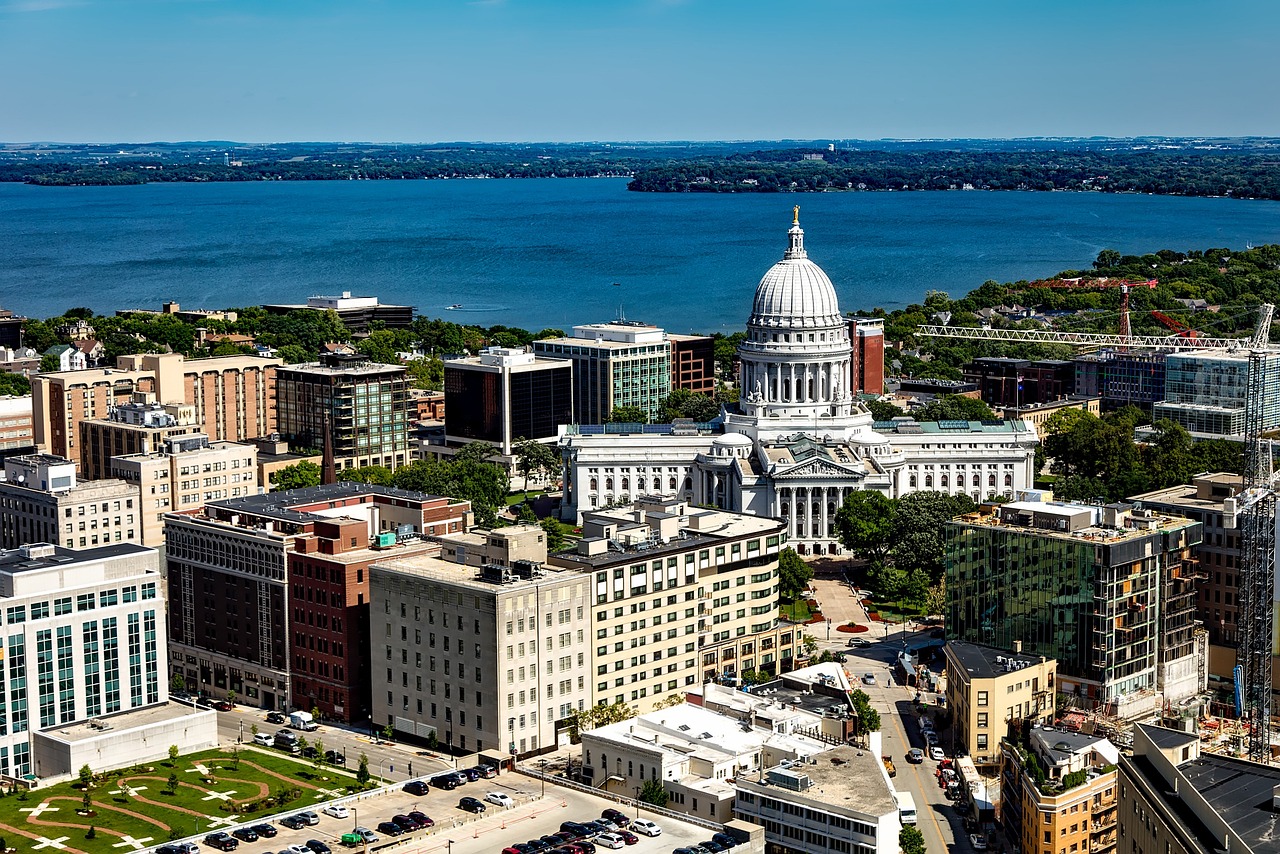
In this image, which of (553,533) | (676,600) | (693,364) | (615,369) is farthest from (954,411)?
(676,600)

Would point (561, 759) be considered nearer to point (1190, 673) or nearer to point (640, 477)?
point (1190, 673)

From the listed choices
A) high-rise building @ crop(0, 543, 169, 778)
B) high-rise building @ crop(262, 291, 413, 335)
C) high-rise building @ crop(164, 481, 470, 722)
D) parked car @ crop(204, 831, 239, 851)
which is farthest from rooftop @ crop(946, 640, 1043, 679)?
high-rise building @ crop(262, 291, 413, 335)

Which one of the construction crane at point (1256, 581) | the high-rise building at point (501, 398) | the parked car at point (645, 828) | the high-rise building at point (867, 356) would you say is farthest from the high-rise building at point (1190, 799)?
the high-rise building at point (867, 356)

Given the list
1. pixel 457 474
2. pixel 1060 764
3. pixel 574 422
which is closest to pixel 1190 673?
pixel 1060 764

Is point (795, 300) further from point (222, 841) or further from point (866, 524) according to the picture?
point (222, 841)

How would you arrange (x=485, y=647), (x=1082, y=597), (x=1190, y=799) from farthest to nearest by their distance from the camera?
1. (x=1082, y=597)
2. (x=485, y=647)
3. (x=1190, y=799)

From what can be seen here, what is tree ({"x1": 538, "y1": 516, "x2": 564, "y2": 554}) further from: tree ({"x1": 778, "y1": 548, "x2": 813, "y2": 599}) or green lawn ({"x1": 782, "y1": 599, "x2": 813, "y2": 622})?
green lawn ({"x1": 782, "y1": 599, "x2": 813, "y2": 622})
